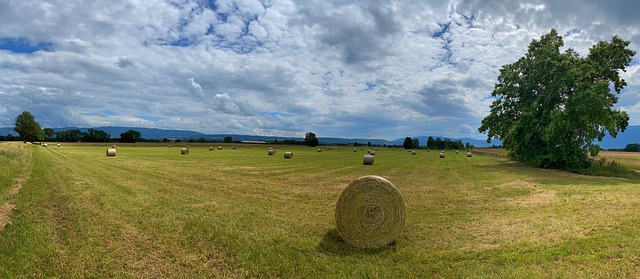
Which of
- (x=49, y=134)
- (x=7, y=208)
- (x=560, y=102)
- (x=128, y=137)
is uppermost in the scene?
(x=560, y=102)

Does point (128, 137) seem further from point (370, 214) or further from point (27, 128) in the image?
point (370, 214)

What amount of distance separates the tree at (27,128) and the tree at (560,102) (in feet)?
447

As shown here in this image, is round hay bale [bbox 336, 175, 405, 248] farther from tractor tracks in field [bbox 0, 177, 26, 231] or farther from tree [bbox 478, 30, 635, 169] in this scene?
tree [bbox 478, 30, 635, 169]

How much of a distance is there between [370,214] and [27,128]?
464ft

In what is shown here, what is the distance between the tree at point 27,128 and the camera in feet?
362

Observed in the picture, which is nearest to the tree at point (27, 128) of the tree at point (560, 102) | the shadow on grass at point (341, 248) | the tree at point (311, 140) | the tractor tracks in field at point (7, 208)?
the tree at point (311, 140)

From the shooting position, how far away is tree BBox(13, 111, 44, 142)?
110 meters

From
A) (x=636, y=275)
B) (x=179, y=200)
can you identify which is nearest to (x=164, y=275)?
(x=179, y=200)

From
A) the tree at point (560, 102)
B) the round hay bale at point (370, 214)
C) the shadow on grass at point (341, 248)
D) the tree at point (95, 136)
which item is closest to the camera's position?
the shadow on grass at point (341, 248)

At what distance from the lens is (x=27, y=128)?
11056 cm

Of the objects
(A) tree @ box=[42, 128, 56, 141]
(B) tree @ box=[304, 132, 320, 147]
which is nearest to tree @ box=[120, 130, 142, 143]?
(A) tree @ box=[42, 128, 56, 141]

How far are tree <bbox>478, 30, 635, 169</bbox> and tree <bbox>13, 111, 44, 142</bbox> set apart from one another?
13638 centimetres

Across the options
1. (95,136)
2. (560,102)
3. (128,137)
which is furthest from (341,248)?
(95,136)

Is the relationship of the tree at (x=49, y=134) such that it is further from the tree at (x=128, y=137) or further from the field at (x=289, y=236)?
the field at (x=289, y=236)
